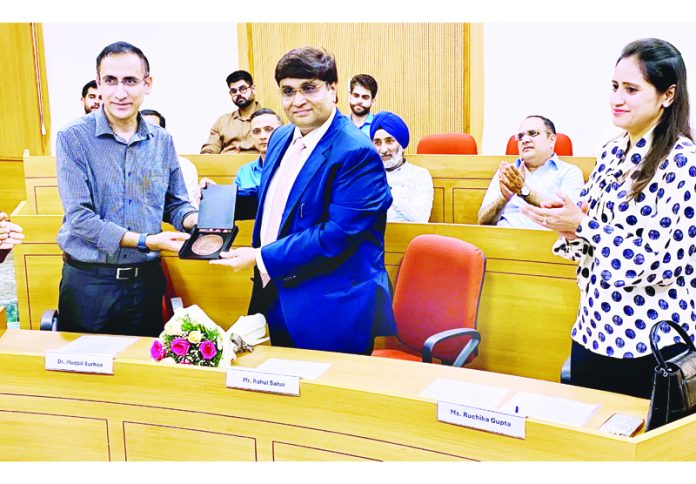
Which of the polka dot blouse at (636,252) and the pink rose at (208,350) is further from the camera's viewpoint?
the pink rose at (208,350)

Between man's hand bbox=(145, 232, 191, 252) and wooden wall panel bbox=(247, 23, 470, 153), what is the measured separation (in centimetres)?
440

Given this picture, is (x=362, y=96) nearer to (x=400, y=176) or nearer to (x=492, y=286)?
(x=400, y=176)

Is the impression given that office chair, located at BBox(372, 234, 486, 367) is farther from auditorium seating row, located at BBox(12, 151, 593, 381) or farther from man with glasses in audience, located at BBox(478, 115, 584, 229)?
man with glasses in audience, located at BBox(478, 115, 584, 229)

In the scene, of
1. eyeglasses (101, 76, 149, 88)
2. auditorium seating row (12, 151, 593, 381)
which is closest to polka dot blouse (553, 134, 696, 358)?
auditorium seating row (12, 151, 593, 381)

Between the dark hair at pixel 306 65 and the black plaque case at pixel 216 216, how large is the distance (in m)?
0.38

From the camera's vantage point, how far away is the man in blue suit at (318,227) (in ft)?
6.68

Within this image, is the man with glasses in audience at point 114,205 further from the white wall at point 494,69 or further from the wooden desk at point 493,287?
the white wall at point 494,69

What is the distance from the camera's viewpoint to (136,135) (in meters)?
2.29

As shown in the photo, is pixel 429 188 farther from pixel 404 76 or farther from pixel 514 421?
pixel 404 76

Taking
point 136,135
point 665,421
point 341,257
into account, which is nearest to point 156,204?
point 136,135

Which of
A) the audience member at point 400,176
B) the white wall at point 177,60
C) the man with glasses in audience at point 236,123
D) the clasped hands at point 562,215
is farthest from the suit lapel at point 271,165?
the white wall at point 177,60

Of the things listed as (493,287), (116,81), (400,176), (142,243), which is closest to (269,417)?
(142,243)

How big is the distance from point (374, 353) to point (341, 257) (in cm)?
57

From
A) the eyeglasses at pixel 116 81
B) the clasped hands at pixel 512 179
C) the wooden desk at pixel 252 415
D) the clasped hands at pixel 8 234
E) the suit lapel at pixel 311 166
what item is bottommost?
the wooden desk at pixel 252 415
